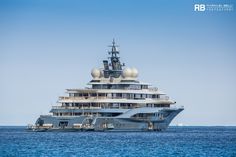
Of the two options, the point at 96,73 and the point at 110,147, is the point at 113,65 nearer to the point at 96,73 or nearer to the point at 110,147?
the point at 96,73

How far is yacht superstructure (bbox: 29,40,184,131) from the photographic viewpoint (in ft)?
437

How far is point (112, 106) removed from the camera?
13475 cm

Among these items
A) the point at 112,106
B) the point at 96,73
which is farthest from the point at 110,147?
the point at 96,73

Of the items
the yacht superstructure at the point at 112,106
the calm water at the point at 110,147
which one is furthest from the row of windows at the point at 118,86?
the calm water at the point at 110,147

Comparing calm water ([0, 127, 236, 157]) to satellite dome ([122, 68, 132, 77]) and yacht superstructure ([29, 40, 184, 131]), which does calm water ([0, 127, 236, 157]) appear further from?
satellite dome ([122, 68, 132, 77])

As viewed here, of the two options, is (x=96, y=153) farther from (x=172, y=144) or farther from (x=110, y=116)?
(x=110, y=116)

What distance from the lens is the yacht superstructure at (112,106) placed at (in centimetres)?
13312

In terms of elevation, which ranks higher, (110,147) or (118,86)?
(118,86)

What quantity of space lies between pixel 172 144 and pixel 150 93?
114ft

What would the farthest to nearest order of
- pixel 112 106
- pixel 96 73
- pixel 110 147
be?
pixel 96 73 < pixel 112 106 < pixel 110 147

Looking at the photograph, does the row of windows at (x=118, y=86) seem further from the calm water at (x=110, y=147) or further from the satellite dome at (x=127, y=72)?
the calm water at (x=110, y=147)

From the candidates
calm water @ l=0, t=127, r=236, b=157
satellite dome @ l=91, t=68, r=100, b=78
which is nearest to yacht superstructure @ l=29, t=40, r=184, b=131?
satellite dome @ l=91, t=68, r=100, b=78

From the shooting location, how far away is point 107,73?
142375 millimetres

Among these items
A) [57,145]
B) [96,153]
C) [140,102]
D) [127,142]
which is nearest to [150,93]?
[140,102]
